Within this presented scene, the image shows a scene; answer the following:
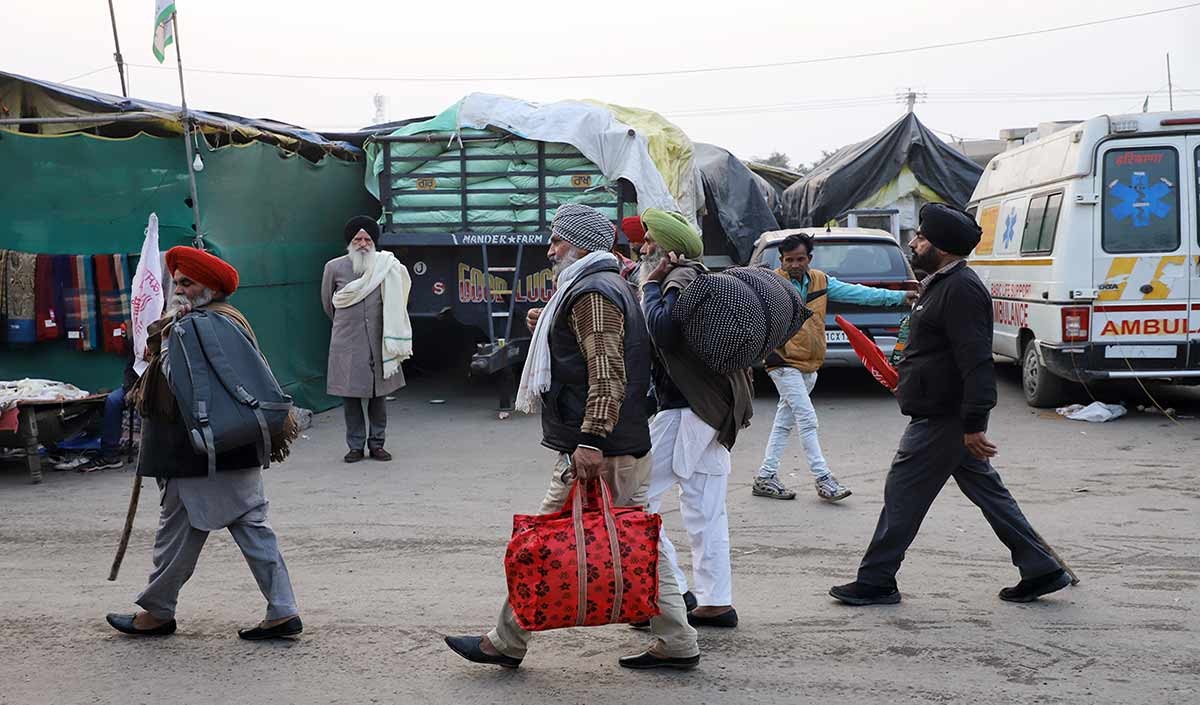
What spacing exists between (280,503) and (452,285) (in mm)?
4066

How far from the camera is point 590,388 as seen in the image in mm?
4070

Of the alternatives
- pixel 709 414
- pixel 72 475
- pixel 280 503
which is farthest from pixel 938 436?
pixel 72 475

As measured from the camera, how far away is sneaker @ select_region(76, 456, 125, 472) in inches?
337

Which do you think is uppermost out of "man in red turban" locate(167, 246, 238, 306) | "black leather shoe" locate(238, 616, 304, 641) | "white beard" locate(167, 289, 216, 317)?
"man in red turban" locate(167, 246, 238, 306)

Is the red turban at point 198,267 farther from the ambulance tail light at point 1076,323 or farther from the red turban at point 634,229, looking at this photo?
the ambulance tail light at point 1076,323

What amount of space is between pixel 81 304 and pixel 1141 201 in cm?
878

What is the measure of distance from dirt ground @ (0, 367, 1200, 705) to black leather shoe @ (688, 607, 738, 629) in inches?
2.3

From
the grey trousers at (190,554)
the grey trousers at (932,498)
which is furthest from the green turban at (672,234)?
the grey trousers at (190,554)

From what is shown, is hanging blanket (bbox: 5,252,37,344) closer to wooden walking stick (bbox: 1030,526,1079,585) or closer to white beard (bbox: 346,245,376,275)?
white beard (bbox: 346,245,376,275)

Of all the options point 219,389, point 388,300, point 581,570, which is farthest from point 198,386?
point 388,300

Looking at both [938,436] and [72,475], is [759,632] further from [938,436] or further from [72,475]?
[72,475]

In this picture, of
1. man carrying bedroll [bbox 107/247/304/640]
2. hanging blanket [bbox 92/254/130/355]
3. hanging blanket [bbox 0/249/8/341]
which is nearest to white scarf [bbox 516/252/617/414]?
man carrying bedroll [bbox 107/247/304/640]

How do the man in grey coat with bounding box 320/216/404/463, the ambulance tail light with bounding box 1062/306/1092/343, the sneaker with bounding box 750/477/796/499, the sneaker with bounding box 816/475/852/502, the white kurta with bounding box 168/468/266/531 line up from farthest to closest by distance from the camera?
the ambulance tail light with bounding box 1062/306/1092/343 → the man in grey coat with bounding box 320/216/404/463 → the sneaker with bounding box 750/477/796/499 → the sneaker with bounding box 816/475/852/502 → the white kurta with bounding box 168/468/266/531

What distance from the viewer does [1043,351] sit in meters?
10.2
